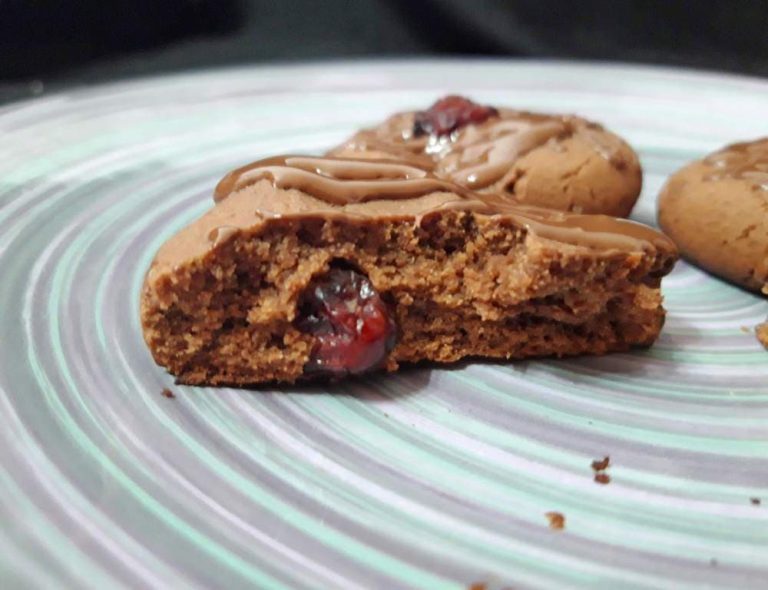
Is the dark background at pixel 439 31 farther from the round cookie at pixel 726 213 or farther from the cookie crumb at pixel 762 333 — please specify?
the cookie crumb at pixel 762 333

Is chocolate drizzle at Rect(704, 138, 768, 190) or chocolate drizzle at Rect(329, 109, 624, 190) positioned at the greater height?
chocolate drizzle at Rect(329, 109, 624, 190)

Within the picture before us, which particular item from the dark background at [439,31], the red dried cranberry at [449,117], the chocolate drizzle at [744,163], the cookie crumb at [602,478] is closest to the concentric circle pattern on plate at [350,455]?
the cookie crumb at [602,478]

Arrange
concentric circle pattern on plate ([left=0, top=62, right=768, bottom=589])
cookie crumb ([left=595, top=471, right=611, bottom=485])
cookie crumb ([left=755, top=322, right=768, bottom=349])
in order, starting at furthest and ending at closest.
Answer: cookie crumb ([left=755, top=322, right=768, bottom=349]) → cookie crumb ([left=595, top=471, right=611, bottom=485]) → concentric circle pattern on plate ([left=0, top=62, right=768, bottom=589])

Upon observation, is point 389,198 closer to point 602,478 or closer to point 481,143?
point 481,143

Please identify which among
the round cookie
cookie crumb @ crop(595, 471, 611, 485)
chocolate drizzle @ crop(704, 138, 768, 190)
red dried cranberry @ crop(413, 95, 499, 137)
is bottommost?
cookie crumb @ crop(595, 471, 611, 485)

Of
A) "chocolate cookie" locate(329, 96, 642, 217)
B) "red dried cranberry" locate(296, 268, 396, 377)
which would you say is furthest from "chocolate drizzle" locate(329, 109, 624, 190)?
"red dried cranberry" locate(296, 268, 396, 377)

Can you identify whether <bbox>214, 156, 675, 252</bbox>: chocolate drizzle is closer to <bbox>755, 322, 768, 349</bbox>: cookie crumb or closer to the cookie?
the cookie

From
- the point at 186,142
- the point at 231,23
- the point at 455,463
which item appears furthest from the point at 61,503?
the point at 231,23
